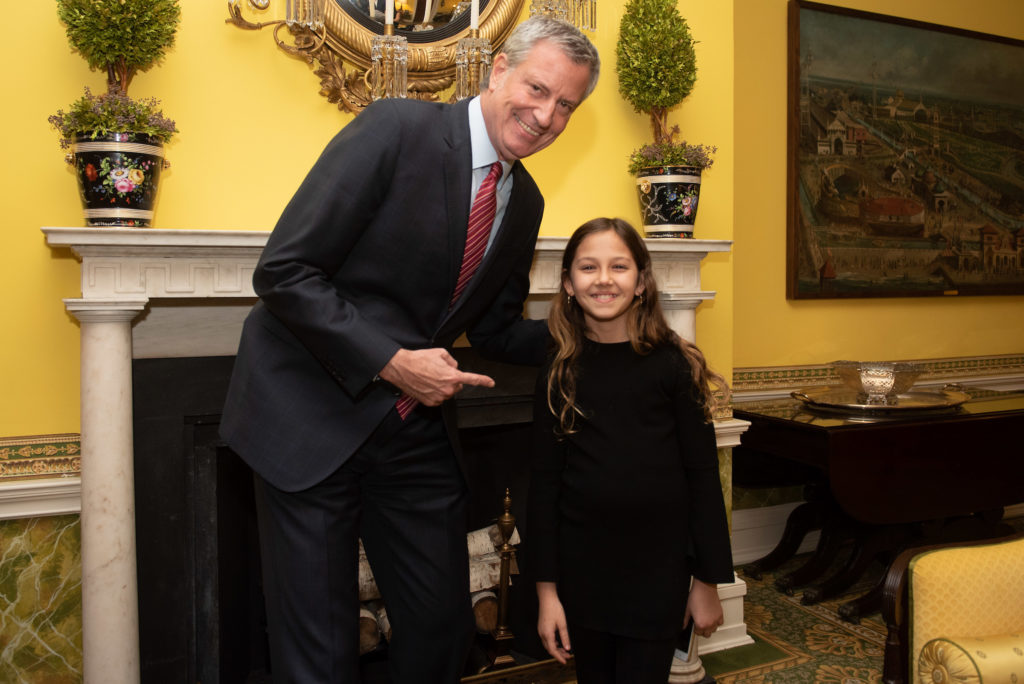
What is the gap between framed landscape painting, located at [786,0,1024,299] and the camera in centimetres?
359

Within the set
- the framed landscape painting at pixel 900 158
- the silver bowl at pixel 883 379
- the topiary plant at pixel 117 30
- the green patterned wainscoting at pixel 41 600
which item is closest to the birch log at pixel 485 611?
the green patterned wainscoting at pixel 41 600

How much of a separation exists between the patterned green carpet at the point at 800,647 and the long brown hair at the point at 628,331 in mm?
1371

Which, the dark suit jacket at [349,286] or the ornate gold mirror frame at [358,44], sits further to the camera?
the ornate gold mirror frame at [358,44]

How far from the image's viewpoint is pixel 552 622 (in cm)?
157

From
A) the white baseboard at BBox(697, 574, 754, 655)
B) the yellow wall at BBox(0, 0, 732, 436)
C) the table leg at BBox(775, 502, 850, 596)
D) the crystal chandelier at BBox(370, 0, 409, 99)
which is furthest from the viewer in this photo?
the table leg at BBox(775, 502, 850, 596)

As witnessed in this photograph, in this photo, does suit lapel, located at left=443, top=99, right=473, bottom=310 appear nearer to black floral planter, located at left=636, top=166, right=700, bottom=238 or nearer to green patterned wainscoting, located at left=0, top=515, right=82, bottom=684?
black floral planter, located at left=636, top=166, right=700, bottom=238

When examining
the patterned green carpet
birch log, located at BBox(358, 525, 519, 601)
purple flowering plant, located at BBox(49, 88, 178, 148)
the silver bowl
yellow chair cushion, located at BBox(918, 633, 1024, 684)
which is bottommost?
the patterned green carpet

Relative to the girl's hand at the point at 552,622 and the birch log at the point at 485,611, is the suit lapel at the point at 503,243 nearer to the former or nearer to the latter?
the girl's hand at the point at 552,622

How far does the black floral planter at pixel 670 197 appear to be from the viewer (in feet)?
7.77

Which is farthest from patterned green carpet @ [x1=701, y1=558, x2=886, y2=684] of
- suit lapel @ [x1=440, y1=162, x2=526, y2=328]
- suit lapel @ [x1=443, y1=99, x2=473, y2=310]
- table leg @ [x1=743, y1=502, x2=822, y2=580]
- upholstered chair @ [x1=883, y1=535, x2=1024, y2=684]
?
suit lapel @ [x1=443, y1=99, x2=473, y2=310]

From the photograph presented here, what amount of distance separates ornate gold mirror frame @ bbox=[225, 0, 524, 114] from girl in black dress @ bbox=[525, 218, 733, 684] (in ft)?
3.05

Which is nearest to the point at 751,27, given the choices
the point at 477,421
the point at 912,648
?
the point at 477,421

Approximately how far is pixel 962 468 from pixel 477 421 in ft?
6.06

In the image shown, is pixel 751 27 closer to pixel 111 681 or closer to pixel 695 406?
pixel 695 406
